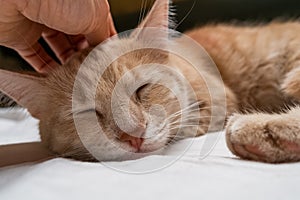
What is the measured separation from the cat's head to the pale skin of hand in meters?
0.06

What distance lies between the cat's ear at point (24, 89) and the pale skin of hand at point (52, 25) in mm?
82

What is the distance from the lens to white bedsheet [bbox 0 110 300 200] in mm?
792

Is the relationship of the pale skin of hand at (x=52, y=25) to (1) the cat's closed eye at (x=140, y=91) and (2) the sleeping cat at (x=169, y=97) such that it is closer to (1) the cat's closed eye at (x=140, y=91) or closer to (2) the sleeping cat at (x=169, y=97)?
(2) the sleeping cat at (x=169, y=97)

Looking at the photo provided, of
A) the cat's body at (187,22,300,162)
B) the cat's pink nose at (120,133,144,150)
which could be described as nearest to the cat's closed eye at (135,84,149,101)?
the cat's pink nose at (120,133,144,150)

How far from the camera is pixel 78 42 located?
145 cm

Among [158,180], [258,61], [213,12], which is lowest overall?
[213,12]

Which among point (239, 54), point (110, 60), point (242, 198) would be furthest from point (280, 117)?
point (239, 54)

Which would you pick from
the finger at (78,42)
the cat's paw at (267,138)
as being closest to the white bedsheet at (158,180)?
the cat's paw at (267,138)

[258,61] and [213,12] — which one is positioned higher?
[258,61]

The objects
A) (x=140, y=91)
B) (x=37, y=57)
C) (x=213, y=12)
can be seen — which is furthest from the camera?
(x=213, y=12)

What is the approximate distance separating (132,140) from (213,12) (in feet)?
4.08

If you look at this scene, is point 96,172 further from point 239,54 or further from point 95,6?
point 239,54

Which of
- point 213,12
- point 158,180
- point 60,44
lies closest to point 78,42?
point 60,44

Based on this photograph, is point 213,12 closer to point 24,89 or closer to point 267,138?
point 24,89
